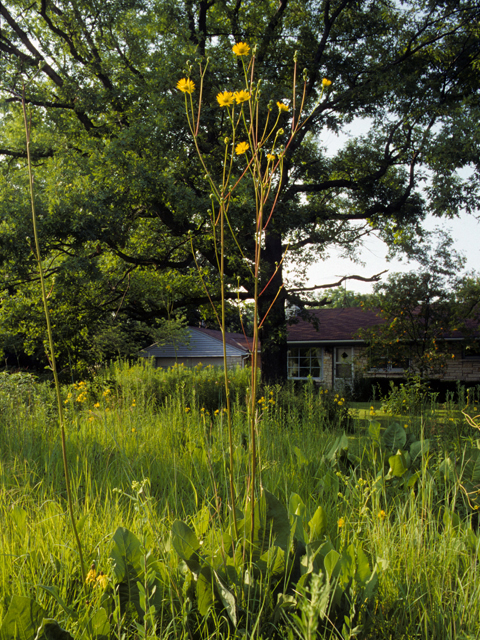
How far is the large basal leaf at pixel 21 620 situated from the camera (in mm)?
1254

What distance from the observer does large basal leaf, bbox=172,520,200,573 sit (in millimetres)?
1552

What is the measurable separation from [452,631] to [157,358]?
2385 centimetres

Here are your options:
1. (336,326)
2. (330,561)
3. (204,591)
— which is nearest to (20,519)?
(204,591)

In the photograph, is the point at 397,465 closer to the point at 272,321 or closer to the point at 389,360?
the point at 272,321

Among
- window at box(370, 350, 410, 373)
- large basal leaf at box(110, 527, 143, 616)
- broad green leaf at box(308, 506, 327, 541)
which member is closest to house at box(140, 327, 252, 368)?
window at box(370, 350, 410, 373)

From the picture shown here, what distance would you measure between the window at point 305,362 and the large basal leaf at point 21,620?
762 inches

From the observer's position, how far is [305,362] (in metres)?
21.0

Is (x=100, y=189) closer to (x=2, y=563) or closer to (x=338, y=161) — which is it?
(x=338, y=161)

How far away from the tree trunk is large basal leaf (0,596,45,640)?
24.8ft

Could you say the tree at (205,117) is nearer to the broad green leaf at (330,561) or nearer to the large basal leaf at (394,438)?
the large basal leaf at (394,438)

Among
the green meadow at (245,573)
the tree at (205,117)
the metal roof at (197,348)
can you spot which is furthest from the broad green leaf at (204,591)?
the metal roof at (197,348)

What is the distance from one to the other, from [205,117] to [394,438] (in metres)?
7.31

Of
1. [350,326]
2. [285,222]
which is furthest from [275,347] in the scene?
[350,326]

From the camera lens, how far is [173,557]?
178cm
